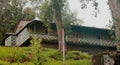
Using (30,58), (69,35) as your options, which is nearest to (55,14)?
(30,58)

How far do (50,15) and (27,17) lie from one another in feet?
38.0

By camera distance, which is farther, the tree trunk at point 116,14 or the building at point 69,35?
the building at point 69,35

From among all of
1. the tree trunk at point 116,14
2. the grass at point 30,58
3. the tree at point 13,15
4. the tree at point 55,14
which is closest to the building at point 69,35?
the tree at point 55,14

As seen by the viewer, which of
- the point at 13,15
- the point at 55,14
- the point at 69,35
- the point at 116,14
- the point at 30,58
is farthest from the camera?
the point at 13,15

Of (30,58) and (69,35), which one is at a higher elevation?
(69,35)

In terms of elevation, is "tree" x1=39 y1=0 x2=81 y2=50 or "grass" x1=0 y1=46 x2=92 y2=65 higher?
"tree" x1=39 y1=0 x2=81 y2=50

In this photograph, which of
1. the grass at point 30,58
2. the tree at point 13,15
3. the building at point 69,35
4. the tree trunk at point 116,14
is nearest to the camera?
the tree trunk at point 116,14

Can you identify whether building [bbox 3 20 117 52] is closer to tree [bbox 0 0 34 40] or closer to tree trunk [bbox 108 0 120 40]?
tree [bbox 0 0 34 40]

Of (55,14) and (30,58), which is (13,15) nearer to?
(55,14)

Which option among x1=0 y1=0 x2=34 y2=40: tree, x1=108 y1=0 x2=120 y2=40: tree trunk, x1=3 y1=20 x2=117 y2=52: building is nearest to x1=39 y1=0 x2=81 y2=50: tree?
x1=3 y1=20 x2=117 y2=52: building

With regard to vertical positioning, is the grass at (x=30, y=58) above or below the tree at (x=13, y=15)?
below

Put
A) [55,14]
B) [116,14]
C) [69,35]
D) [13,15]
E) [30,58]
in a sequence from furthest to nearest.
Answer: [13,15] < [69,35] < [55,14] < [30,58] < [116,14]

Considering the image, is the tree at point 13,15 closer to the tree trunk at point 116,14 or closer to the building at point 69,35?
the building at point 69,35

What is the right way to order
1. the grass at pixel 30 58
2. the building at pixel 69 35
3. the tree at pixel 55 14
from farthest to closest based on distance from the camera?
the building at pixel 69 35 < the tree at pixel 55 14 < the grass at pixel 30 58
